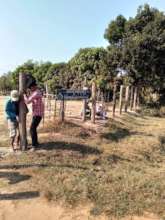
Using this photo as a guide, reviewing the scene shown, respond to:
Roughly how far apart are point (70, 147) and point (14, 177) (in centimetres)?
265

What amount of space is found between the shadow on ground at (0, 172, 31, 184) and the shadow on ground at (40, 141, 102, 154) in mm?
1910

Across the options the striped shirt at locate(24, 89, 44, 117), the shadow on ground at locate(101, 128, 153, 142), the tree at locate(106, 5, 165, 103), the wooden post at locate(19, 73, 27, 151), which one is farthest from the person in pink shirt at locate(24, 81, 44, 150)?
the tree at locate(106, 5, 165, 103)

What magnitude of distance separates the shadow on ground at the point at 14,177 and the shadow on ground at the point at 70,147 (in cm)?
191

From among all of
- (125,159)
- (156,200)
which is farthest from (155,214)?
(125,159)

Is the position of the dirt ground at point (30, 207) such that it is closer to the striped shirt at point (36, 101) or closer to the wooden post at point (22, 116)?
the wooden post at point (22, 116)

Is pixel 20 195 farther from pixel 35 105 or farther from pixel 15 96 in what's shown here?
pixel 35 105

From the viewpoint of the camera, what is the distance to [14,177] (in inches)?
268

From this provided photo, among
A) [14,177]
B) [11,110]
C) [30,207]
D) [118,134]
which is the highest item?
[11,110]

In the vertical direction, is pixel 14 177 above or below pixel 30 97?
below

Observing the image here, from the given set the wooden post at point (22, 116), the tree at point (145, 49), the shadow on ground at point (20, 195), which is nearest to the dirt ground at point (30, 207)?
the shadow on ground at point (20, 195)

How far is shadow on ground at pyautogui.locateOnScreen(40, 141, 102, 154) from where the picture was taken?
354 inches

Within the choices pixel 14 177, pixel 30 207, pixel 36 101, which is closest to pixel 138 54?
pixel 36 101

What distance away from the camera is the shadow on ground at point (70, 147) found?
8.99m

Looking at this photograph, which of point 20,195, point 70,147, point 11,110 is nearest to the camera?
point 20,195
